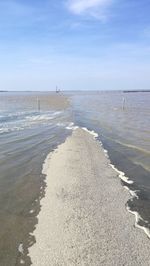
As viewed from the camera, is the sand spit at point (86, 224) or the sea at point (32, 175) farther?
the sea at point (32, 175)

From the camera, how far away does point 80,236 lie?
24.1 ft

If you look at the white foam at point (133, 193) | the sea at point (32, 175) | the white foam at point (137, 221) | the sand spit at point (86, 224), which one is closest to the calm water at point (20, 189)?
the sea at point (32, 175)

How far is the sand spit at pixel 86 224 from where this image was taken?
6.60 m

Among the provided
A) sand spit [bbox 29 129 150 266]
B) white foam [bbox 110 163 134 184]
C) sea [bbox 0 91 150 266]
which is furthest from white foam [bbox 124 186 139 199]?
white foam [bbox 110 163 134 184]

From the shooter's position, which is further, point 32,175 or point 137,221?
point 32,175

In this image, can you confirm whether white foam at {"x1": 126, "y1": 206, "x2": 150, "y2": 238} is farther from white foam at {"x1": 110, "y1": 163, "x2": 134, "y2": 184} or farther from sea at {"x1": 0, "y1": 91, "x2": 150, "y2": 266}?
white foam at {"x1": 110, "y1": 163, "x2": 134, "y2": 184}

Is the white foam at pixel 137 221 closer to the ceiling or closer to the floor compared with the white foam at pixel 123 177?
closer to the ceiling

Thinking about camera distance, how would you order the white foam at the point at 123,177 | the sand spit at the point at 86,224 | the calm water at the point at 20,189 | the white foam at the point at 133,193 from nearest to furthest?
the sand spit at the point at 86,224
the calm water at the point at 20,189
the white foam at the point at 133,193
the white foam at the point at 123,177

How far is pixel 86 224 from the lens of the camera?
26.0 feet

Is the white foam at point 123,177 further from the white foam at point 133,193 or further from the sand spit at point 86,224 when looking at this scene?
the white foam at point 133,193

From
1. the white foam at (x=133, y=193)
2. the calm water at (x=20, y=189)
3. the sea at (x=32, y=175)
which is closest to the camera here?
the calm water at (x=20, y=189)

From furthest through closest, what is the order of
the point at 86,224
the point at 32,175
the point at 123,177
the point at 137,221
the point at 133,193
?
the point at 32,175
the point at 123,177
the point at 133,193
the point at 137,221
the point at 86,224

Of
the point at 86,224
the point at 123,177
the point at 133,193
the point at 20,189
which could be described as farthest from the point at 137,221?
the point at 20,189

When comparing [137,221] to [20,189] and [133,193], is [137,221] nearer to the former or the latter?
[133,193]
